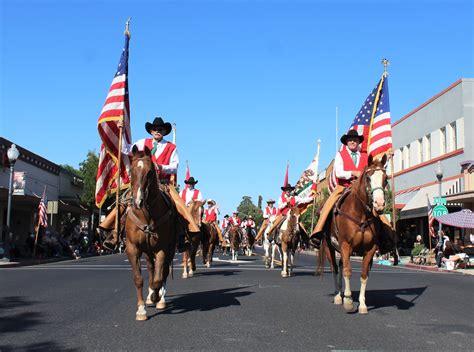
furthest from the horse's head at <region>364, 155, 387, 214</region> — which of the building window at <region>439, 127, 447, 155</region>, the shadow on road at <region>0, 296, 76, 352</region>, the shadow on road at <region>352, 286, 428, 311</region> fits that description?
the building window at <region>439, 127, 447, 155</region>

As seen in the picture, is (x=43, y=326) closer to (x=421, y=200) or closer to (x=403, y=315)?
(x=403, y=315)

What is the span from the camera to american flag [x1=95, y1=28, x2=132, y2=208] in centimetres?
1155

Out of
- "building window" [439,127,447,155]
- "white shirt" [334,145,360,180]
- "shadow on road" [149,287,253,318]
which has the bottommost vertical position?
"shadow on road" [149,287,253,318]

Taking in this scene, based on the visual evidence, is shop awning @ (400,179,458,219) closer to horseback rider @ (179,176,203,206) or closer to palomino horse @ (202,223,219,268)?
palomino horse @ (202,223,219,268)

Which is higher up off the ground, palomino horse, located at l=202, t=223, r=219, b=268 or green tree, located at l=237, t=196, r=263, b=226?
green tree, located at l=237, t=196, r=263, b=226

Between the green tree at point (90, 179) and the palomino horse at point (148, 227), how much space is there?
4204cm

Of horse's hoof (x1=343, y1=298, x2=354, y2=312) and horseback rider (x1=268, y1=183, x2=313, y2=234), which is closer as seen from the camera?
horse's hoof (x1=343, y1=298, x2=354, y2=312)

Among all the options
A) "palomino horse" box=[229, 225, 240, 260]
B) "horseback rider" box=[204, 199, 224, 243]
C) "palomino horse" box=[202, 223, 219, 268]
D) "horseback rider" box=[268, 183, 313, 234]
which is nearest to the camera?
"horseback rider" box=[268, 183, 313, 234]

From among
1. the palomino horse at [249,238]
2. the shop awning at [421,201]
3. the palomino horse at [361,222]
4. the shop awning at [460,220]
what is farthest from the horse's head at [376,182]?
the shop awning at [421,201]

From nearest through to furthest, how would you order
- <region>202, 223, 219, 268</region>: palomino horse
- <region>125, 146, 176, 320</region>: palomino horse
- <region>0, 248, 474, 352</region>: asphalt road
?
1. <region>0, 248, 474, 352</region>: asphalt road
2. <region>125, 146, 176, 320</region>: palomino horse
3. <region>202, 223, 219, 268</region>: palomino horse

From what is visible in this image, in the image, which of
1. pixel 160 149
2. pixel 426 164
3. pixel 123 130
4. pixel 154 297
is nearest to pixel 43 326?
pixel 154 297

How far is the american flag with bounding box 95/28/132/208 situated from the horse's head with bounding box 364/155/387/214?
480 cm

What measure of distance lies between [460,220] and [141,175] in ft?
67.8

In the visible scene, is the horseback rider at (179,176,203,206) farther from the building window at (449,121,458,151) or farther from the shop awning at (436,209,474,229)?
the building window at (449,121,458,151)
